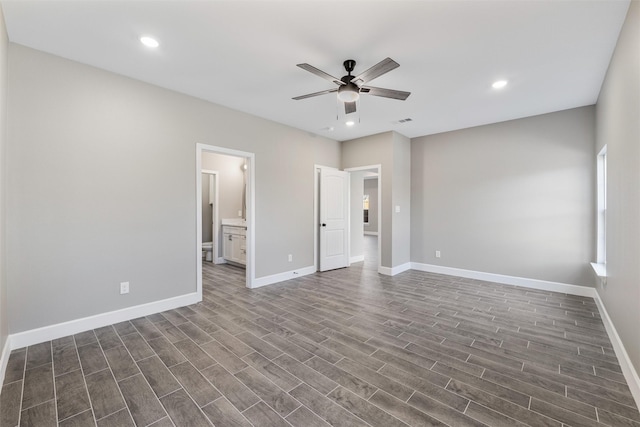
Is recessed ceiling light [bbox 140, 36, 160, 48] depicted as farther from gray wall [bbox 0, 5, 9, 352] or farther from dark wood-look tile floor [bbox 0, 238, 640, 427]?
dark wood-look tile floor [bbox 0, 238, 640, 427]

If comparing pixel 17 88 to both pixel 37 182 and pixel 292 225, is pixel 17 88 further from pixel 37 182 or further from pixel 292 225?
pixel 292 225

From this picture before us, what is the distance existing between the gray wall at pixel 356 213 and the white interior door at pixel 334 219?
712 mm

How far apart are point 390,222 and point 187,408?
14.2 ft

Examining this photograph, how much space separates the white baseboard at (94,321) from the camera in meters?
2.54

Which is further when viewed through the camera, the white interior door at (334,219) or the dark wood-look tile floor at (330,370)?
the white interior door at (334,219)

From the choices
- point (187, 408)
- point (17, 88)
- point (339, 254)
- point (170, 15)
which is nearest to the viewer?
point (187, 408)

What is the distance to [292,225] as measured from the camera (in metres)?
5.07

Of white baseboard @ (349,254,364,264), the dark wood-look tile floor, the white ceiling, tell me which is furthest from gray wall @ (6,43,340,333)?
white baseboard @ (349,254,364,264)

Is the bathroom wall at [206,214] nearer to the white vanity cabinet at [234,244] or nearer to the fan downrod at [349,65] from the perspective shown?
the white vanity cabinet at [234,244]

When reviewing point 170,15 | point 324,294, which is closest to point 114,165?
point 170,15

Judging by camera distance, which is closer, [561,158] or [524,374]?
[524,374]

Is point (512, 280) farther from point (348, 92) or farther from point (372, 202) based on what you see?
point (372, 202)

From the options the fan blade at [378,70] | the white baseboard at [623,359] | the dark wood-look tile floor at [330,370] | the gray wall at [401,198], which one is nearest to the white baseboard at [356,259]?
the gray wall at [401,198]

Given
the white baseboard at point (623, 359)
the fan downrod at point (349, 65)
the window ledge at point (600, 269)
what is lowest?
the white baseboard at point (623, 359)
